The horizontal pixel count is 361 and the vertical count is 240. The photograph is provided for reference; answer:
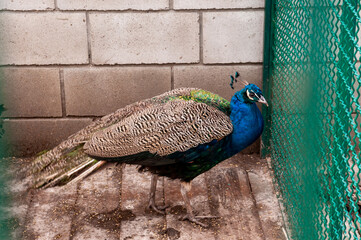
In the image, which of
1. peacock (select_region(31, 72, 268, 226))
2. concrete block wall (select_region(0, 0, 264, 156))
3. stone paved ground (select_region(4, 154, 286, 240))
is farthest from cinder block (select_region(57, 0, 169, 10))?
stone paved ground (select_region(4, 154, 286, 240))

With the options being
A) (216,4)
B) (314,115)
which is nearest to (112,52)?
(216,4)

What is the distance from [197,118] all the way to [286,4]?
3.03 feet

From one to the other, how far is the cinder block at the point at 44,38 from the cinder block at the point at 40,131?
479mm

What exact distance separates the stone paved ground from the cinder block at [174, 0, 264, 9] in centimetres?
122

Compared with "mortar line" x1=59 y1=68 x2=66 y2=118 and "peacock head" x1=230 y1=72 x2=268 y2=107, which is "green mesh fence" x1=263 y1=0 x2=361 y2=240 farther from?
"mortar line" x1=59 y1=68 x2=66 y2=118

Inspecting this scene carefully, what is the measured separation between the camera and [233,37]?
393cm

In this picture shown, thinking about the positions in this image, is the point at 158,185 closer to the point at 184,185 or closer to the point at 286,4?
the point at 184,185

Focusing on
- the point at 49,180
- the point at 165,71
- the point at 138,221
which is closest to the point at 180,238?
the point at 138,221

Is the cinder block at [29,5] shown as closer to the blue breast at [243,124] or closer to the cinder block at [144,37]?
the cinder block at [144,37]

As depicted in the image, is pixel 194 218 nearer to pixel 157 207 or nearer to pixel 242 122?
pixel 157 207

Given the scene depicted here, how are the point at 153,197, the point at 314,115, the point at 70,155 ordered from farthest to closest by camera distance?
the point at 153,197, the point at 70,155, the point at 314,115

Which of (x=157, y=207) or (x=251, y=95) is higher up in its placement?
(x=251, y=95)

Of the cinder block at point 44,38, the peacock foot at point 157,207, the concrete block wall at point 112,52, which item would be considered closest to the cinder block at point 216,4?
the concrete block wall at point 112,52

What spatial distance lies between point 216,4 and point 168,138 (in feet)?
4.21
